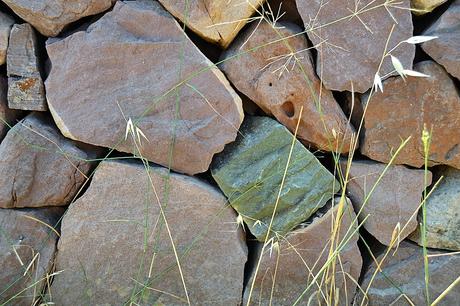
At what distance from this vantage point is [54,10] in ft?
5.32

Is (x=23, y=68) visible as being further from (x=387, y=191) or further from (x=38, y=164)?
→ (x=387, y=191)

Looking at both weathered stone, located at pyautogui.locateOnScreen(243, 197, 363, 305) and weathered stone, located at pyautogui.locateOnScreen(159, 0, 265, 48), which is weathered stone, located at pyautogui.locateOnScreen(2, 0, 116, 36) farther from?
weathered stone, located at pyautogui.locateOnScreen(243, 197, 363, 305)

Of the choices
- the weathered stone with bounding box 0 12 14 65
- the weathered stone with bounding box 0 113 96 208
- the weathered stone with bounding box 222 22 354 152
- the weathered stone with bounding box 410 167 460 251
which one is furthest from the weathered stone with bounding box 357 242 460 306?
the weathered stone with bounding box 0 12 14 65

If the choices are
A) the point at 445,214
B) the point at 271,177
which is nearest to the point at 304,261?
the point at 271,177

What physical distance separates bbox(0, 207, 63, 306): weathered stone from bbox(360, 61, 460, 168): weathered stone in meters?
0.97

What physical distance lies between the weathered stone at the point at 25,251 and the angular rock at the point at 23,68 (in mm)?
333

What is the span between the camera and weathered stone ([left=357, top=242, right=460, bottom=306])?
176 centimetres

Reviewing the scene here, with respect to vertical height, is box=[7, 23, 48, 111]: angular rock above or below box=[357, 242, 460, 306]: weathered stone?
above

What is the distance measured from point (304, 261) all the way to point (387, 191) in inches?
12.5

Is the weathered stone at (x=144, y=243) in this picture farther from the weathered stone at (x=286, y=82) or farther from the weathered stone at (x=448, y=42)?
the weathered stone at (x=448, y=42)

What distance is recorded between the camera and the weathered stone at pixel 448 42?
1583mm

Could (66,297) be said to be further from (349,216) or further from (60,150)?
(349,216)

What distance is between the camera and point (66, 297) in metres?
1.79

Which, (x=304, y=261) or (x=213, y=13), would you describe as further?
(x=304, y=261)
